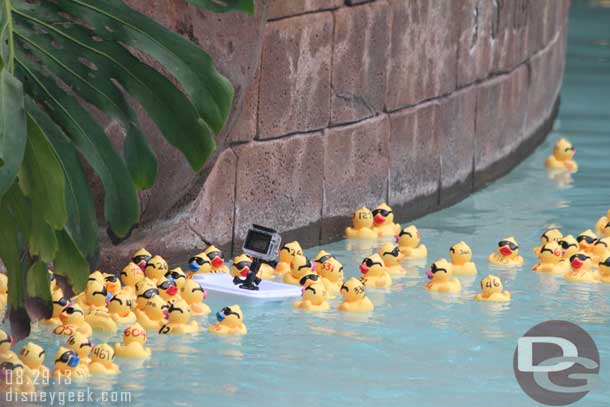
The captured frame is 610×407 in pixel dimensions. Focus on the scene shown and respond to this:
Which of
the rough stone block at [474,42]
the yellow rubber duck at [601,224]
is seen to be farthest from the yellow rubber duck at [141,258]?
the rough stone block at [474,42]

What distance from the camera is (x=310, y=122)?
29.3 ft

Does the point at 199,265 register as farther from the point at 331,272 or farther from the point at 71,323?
the point at 71,323

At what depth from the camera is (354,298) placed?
734 cm

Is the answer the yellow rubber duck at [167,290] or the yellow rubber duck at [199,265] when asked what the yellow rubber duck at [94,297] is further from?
the yellow rubber duck at [199,265]

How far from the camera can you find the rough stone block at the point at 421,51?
32.0ft

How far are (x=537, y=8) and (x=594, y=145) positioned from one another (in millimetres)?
1438

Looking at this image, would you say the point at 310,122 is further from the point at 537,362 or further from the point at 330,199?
the point at 537,362

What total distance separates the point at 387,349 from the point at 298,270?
146cm

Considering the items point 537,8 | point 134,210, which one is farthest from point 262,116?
point 537,8

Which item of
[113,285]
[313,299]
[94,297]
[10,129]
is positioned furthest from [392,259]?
[10,129]

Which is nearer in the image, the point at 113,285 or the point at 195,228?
the point at 113,285

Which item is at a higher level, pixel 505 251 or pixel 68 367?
pixel 68 367

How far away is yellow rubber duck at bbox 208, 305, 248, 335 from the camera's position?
6785 mm

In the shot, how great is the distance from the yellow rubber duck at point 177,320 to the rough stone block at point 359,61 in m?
2.66
